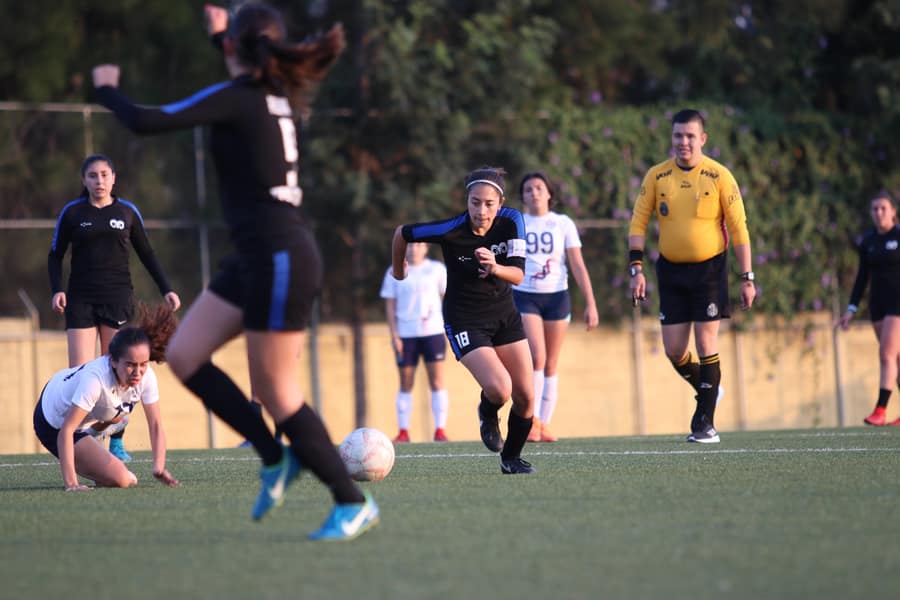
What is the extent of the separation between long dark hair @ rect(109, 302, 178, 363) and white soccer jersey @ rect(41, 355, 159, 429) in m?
0.14

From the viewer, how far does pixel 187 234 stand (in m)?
17.5

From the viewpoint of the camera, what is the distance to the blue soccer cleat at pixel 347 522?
16.2ft

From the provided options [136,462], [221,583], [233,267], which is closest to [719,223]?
[136,462]

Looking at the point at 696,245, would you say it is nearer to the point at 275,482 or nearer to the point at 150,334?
the point at 150,334

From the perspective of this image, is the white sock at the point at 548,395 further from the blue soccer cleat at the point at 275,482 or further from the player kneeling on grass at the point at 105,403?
the blue soccer cleat at the point at 275,482

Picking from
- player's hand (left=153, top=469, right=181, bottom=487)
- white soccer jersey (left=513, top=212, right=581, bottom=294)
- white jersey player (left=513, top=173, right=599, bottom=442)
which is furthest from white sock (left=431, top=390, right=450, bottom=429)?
player's hand (left=153, top=469, right=181, bottom=487)

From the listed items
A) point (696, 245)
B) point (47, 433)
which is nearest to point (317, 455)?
point (47, 433)

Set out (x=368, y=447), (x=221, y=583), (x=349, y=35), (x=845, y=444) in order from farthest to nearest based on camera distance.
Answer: (x=349, y=35)
(x=845, y=444)
(x=368, y=447)
(x=221, y=583)

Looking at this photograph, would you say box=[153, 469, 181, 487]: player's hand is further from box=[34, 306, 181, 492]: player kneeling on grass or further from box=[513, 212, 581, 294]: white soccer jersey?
box=[513, 212, 581, 294]: white soccer jersey

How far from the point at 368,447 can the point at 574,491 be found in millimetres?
1367

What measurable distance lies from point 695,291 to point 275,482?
16.6ft

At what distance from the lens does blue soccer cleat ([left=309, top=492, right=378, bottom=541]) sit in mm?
4945

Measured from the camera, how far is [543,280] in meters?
11.1

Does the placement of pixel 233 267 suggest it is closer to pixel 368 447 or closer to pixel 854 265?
pixel 368 447
